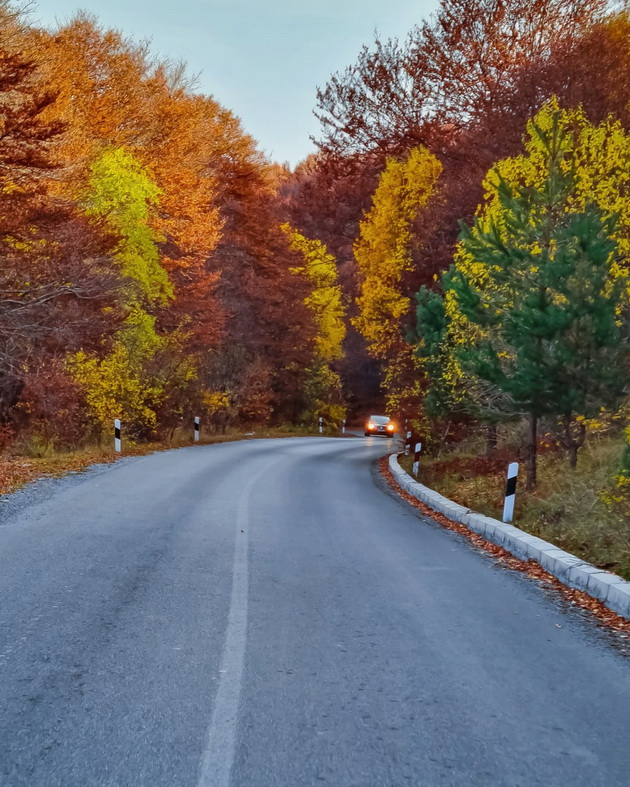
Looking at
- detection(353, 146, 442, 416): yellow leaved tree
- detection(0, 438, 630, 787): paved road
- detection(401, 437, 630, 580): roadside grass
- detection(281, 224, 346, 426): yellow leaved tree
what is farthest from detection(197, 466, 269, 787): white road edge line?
detection(281, 224, 346, 426): yellow leaved tree

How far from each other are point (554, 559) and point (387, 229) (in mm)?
17584

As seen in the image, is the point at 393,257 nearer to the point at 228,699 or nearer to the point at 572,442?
the point at 572,442

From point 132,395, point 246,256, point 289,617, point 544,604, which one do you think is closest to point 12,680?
point 289,617

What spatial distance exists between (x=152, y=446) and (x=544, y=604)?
19.2m

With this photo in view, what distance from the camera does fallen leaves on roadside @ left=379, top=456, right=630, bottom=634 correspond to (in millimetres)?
5903

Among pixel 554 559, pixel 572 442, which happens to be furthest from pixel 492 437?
pixel 554 559

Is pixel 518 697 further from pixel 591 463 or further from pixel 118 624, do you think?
pixel 591 463

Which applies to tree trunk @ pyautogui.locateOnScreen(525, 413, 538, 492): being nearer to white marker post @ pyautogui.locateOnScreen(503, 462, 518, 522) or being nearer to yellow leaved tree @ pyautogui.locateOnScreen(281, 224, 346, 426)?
white marker post @ pyautogui.locateOnScreen(503, 462, 518, 522)

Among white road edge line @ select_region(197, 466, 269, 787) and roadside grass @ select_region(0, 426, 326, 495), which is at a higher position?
roadside grass @ select_region(0, 426, 326, 495)

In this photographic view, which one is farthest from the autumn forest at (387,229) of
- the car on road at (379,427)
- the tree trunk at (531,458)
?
the car on road at (379,427)

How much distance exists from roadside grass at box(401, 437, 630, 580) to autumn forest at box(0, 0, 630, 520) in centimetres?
47

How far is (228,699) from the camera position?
3814 mm

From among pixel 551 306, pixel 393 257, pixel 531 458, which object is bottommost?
pixel 531 458

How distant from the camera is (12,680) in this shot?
156 inches
